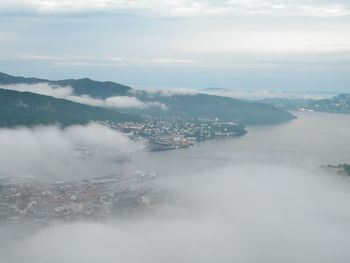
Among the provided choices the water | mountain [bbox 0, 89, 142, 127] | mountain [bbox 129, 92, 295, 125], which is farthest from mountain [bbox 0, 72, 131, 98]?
the water

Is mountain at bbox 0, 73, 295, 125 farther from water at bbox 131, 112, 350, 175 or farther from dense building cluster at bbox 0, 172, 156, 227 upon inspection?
dense building cluster at bbox 0, 172, 156, 227

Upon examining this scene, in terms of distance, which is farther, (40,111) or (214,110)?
(214,110)

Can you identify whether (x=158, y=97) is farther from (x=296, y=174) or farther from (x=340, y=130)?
(x=296, y=174)

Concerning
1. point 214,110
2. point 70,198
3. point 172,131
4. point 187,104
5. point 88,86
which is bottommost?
point 70,198

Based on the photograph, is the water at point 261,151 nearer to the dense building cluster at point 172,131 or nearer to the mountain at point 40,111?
the dense building cluster at point 172,131

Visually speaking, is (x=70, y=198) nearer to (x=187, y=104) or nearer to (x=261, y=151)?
(x=261, y=151)

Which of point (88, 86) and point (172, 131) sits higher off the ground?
point (88, 86)

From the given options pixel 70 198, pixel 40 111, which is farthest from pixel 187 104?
pixel 70 198
